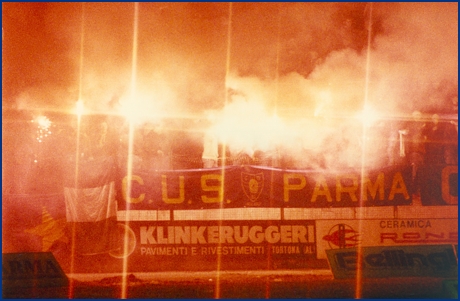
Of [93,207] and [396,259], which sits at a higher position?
[93,207]

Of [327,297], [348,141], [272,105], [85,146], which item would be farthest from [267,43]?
[327,297]

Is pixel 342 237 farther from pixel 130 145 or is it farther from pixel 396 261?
pixel 130 145

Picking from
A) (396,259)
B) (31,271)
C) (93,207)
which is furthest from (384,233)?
(31,271)

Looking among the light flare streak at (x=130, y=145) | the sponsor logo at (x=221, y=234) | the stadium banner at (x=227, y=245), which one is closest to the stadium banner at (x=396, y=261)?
the stadium banner at (x=227, y=245)

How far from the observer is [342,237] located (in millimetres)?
6012

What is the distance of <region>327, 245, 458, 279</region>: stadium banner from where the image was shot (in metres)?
5.99

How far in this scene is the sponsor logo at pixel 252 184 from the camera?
5914 millimetres

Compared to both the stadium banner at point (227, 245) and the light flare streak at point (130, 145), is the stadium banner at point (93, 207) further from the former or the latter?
the stadium banner at point (227, 245)

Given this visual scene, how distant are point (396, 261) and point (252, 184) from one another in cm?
255

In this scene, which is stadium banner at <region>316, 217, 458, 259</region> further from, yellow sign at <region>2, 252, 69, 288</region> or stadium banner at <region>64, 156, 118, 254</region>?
yellow sign at <region>2, 252, 69, 288</region>

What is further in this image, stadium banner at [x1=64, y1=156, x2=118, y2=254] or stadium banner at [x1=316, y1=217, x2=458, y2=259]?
stadium banner at [x1=316, y1=217, x2=458, y2=259]

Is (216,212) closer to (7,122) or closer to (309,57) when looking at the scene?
(309,57)

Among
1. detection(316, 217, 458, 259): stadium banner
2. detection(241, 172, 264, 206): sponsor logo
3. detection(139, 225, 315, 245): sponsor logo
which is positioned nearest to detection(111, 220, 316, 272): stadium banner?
detection(139, 225, 315, 245): sponsor logo

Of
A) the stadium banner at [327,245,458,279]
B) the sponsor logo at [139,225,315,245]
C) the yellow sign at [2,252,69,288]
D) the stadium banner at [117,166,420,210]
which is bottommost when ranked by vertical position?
the yellow sign at [2,252,69,288]
